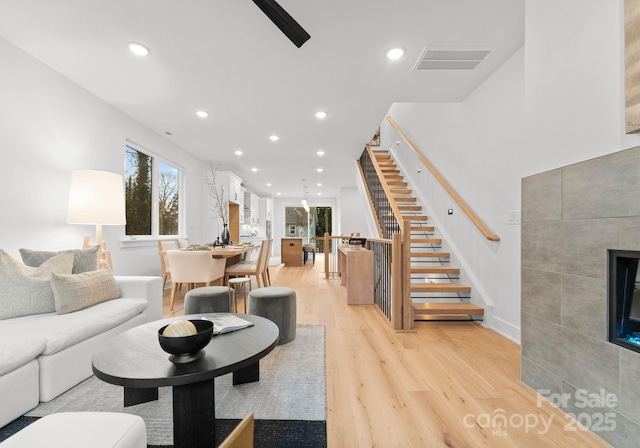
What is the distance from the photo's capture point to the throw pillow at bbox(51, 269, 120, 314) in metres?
2.19

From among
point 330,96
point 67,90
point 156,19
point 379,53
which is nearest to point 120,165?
point 67,90

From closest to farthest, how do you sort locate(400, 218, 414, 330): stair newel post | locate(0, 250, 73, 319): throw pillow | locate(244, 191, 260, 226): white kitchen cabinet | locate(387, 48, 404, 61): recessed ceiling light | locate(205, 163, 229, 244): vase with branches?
locate(0, 250, 73, 319): throw pillow
locate(387, 48, 404, 61): recessed ceiling light
locate(400, 218, 414, 330): stair newel post
locate(205, 163, 229, 244): vase with branches
locate(244, 191, 260, 226): white kitchen cabinet

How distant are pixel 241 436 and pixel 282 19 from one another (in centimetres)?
212

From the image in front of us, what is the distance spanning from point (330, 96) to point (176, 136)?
3006 mm

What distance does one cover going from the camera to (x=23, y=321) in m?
2.01

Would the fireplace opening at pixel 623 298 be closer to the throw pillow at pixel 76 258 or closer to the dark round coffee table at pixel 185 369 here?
the dark round coffee table at pixel 185 369

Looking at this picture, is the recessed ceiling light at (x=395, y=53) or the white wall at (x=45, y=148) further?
the recessed ceiling light at (x=395, y=53)

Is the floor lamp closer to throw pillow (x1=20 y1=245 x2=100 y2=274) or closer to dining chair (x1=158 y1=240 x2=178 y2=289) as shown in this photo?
throw pillow (x1=20 y1=245 x2=100 y2=274)

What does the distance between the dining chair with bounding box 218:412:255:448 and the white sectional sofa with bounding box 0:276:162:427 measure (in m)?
1.50

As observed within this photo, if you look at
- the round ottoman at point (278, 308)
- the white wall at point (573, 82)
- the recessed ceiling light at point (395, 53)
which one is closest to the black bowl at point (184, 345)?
the round ottoman at point (278, 308)

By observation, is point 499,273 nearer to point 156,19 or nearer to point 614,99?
point 614,99

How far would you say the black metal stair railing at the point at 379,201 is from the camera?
4211mm

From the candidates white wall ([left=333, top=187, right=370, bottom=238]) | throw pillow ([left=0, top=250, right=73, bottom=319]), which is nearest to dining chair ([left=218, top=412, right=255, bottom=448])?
throw pillow ([left=0, top=250, right=73, bottom=319])

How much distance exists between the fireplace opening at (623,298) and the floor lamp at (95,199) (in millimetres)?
3886
